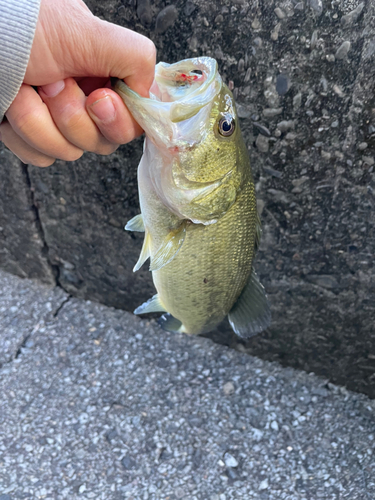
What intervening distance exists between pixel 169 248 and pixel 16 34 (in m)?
0.79

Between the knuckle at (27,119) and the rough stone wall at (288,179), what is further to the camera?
the rough stone wall at (288,179)

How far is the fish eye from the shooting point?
1266 millimetres

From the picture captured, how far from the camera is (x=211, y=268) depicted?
1607mm

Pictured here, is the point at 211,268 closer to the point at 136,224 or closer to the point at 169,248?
the point at 169,248

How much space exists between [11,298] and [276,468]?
215 centimetres

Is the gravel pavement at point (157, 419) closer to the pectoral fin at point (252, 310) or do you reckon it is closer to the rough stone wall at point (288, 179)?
the rough stone wall at point (288, 179)

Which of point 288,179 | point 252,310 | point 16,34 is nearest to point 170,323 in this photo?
point 252,310

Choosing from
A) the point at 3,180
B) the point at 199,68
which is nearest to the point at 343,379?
the point at 199,68

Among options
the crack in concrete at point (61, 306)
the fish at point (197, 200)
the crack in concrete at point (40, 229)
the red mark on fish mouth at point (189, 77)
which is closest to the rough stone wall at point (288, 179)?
the crack in concrete at point (40, 229)

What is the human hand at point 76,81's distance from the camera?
3.46 ft

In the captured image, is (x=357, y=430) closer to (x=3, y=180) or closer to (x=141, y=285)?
(x=141, y=285)

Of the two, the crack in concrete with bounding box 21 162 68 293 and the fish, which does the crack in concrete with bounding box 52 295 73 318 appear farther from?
the fish

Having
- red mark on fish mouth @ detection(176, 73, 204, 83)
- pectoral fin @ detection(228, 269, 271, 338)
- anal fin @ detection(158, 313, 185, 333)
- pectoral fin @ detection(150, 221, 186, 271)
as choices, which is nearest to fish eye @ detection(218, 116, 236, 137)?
red mark on fish mouth @ detection(176, 73, 204, 83)

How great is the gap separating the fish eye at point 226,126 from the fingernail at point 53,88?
49cm
